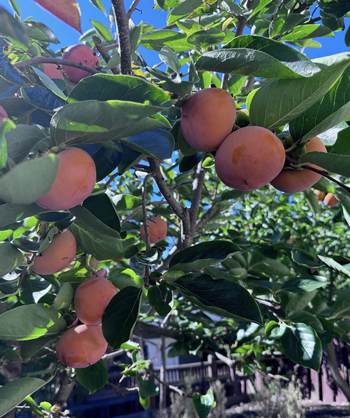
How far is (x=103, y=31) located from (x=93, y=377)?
141 centimetres

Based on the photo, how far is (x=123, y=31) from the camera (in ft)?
2.39

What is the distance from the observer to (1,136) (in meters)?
0.37

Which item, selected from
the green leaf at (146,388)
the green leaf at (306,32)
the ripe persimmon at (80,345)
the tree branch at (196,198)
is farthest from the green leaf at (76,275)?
the green leaf at (306,32)

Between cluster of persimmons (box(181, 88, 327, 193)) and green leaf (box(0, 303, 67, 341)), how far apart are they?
2.14 ft

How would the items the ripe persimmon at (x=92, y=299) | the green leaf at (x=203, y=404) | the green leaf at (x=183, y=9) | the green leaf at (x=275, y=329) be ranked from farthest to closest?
the green leaf at (x=203, y=404), the green leaf at (x=275, y=329), the green leaf at (x=183, y=9), the ripe persimmon at (x=92, y=299)

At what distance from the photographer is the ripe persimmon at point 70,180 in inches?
21.1

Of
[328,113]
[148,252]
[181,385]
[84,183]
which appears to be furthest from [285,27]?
[181,385]

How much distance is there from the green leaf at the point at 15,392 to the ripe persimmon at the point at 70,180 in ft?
2.15

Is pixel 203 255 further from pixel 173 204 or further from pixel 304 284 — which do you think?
pixel 304 284

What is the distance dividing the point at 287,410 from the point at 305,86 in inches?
267

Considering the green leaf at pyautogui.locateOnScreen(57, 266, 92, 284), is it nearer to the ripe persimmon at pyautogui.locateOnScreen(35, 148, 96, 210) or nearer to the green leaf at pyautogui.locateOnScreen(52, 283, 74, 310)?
the green leaf at pyautogui.locateOnScreen(52, 283, 74, 310)

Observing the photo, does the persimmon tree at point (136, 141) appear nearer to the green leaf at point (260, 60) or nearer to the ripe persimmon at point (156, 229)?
the green leaf at point (260, 60)

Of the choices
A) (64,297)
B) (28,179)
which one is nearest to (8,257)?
(64,297)

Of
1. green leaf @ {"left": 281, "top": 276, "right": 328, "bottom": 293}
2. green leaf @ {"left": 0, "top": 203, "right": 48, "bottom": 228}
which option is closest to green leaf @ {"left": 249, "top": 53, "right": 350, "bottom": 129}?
green leaf @ {"left": 0, "top": 203, "right": 48, "bottom": 228}
